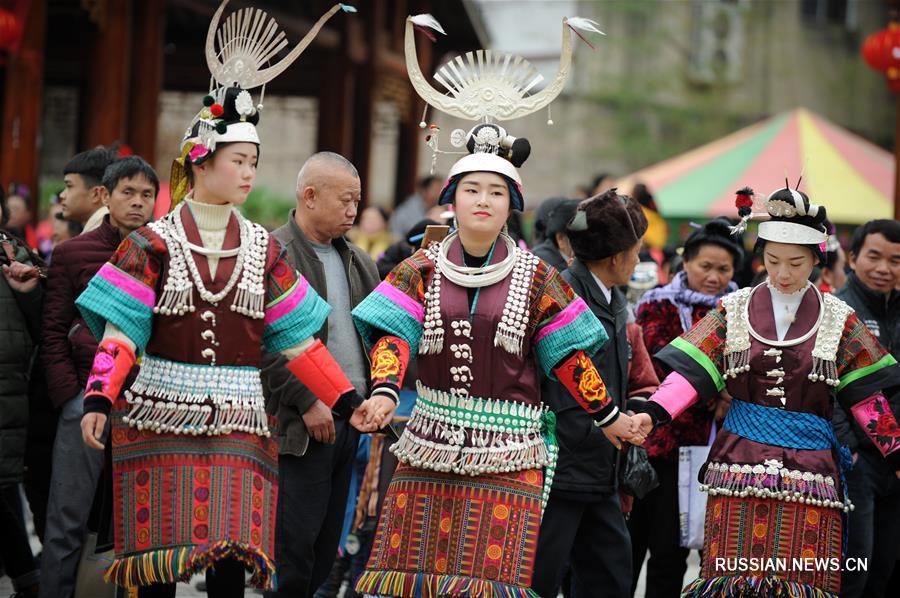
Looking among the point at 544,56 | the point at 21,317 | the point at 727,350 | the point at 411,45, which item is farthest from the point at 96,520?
the point at 544,56

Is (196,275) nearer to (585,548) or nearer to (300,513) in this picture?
(300,513)

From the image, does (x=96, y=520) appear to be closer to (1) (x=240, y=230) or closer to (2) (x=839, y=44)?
(1) (x=240, y=230)

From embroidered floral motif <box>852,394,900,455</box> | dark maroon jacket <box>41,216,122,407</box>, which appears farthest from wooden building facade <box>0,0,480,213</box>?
embroidered floral motif <box>852,394,900,455</box>

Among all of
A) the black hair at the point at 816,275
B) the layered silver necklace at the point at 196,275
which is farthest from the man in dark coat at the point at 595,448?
the black hair at the point at 816,275

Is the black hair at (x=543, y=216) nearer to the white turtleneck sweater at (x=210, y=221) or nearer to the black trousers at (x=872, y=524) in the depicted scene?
the black trousers at (x=872, y=524)

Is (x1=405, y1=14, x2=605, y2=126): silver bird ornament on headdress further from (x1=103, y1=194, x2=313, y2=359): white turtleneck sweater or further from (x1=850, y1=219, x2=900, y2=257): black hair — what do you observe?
(x1=850, y1=219, x2=900, y2=257): black hair

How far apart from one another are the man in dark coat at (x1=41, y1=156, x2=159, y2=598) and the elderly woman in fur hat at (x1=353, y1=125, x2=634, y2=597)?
→ 1500 mm

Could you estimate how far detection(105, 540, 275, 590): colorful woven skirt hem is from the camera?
4055mm

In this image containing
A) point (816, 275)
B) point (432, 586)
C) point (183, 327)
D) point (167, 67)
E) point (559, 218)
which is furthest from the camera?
point (167, 67)

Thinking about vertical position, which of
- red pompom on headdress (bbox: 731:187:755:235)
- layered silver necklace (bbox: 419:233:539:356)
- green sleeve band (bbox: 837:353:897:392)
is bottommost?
green sleeve band (bbox: 837:353:897:392)

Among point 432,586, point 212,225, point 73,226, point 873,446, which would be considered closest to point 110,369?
point 212,225

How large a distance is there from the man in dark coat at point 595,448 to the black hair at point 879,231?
1517mm

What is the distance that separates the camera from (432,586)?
427 centimetres

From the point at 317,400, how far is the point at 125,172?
4.73ft
